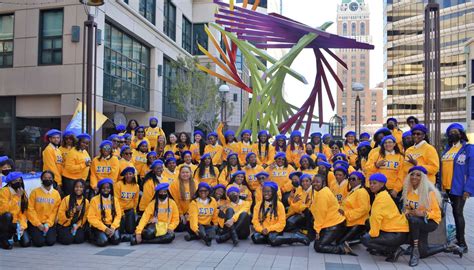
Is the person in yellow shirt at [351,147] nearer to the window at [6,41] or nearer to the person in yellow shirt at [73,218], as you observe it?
the person in yellow shirt at [73,218]

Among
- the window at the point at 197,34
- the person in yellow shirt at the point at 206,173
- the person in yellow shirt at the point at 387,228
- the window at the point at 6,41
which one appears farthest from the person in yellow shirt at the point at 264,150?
the window at the point at 197,34

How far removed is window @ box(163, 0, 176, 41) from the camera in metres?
27.5

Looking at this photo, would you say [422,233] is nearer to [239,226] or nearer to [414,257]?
[414,257]

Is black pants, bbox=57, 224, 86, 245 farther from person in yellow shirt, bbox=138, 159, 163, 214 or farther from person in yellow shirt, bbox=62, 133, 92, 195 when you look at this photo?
person in yellow shirt, bbox=138, 159, 163, 214

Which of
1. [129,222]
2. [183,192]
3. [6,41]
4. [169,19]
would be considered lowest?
[129,222]

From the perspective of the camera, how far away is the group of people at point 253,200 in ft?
20.6

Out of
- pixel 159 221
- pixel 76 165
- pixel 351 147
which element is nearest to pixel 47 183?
pixel 76 165

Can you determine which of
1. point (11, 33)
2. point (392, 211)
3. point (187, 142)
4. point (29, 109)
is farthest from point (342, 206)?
point (11, 33)

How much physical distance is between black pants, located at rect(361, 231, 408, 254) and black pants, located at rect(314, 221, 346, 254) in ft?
2.07

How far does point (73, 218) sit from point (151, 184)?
1.58 metres

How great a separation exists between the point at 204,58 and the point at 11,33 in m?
16.4

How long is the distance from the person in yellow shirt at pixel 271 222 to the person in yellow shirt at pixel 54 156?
366 centimetres

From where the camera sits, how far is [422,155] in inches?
258

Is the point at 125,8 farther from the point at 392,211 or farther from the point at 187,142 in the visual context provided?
the point at 392,211
